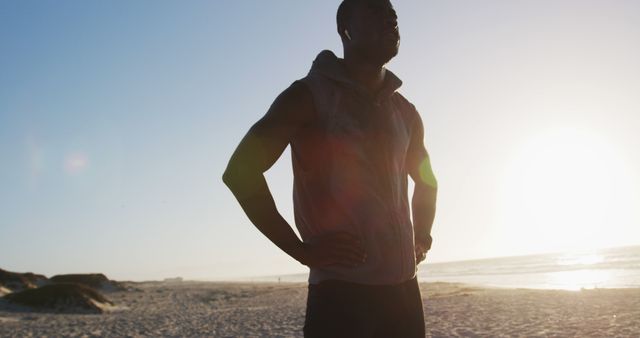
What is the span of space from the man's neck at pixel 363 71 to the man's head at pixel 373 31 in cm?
2

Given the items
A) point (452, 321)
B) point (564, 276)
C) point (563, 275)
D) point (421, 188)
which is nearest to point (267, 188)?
point (421, 188)

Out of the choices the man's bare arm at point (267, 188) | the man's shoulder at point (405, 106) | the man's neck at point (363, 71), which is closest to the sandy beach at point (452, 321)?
the man's shoulder at point (405, 106)

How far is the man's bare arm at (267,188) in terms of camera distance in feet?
5.60

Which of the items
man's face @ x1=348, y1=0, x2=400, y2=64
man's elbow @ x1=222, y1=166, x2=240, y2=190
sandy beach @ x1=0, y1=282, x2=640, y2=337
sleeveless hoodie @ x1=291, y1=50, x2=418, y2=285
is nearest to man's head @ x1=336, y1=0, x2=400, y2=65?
man's face @ x1=348, y1=0, x2=400, y2=64

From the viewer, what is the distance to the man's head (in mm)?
2027

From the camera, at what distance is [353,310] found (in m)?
1.79

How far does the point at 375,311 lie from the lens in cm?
185

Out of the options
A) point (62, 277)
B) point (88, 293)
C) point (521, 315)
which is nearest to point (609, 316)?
point (521, 315)

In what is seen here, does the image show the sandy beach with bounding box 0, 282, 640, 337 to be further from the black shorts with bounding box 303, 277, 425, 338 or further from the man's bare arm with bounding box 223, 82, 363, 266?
the man's bare arm with bounding box 223, 82, 363, 266

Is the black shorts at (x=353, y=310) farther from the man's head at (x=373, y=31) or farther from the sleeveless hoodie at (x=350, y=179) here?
the man's head at (x=373, y=31)

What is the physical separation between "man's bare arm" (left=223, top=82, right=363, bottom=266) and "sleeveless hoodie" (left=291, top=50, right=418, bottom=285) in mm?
73

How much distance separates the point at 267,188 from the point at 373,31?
0.79m

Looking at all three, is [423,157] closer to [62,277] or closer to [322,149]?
[322,149]

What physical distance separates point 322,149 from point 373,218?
31cm
